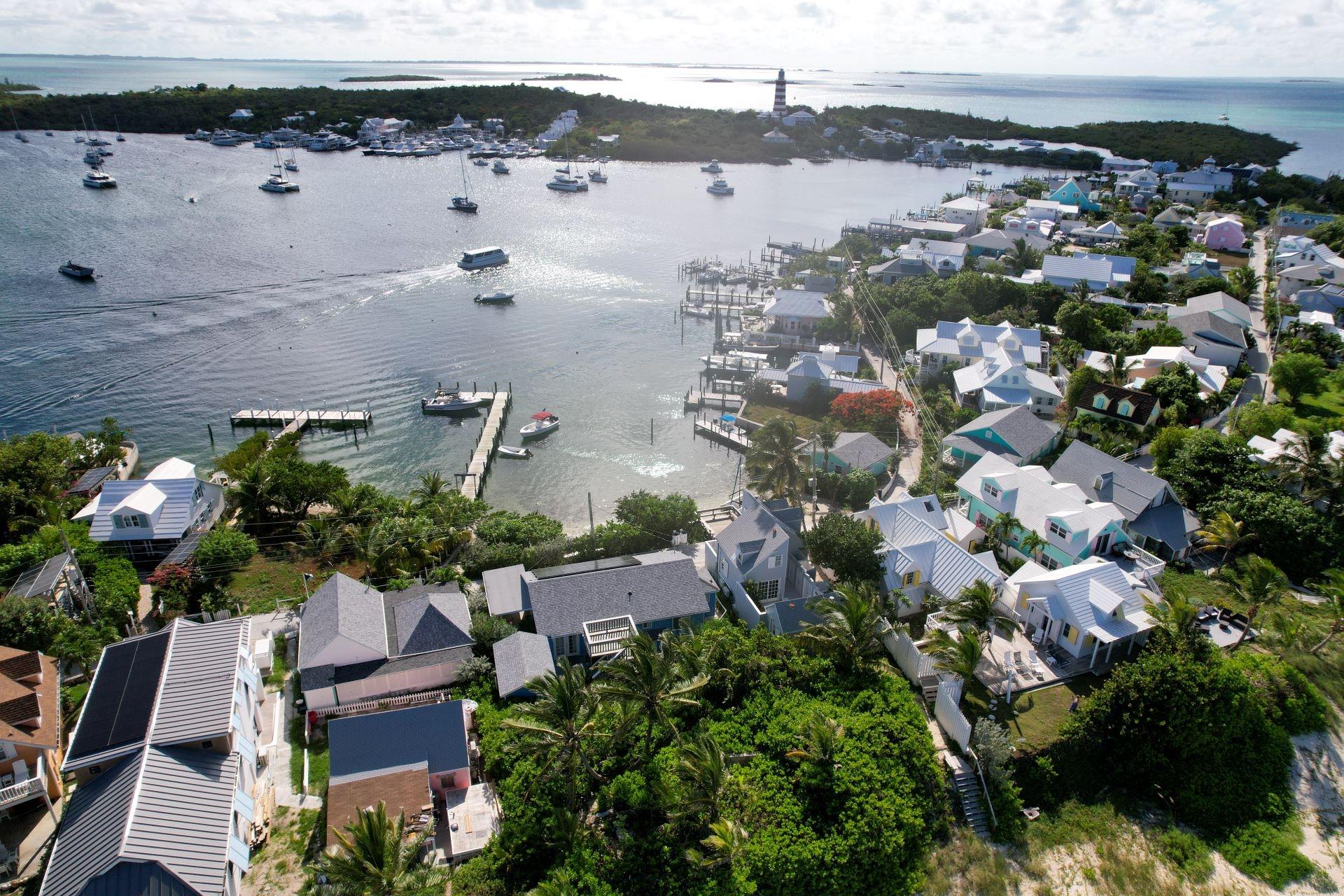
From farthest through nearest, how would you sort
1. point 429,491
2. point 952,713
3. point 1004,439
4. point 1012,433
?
point 1012,433
point 1004,439
point 429,491
point 952,713

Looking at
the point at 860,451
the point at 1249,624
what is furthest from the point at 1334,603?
the point at 860,451

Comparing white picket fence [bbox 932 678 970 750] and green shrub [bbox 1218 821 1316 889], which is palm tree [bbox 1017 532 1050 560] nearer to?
white picket fence [bbox 932 678 970 750]

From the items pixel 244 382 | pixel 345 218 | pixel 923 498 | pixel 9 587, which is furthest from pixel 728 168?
pixel 9 587

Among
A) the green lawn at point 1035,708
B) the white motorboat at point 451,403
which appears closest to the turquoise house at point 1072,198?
the white motorboat at point 451,403

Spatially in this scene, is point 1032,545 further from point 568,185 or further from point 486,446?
point 568,185

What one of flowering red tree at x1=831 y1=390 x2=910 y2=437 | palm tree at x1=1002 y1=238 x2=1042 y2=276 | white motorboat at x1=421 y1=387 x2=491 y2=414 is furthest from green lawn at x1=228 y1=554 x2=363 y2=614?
palm tree at x1=1002 y1=238 x2=1042 y2=276

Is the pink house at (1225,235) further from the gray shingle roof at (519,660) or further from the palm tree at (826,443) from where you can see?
the gray shingle roof at (519,660)
